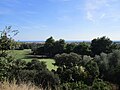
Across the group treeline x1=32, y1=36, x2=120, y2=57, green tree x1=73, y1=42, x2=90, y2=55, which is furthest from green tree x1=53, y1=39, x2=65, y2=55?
green tree x1=73, y1=42, x2=90, y2=55

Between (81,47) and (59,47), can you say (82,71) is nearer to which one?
(81,47)

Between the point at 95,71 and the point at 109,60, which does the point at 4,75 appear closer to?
the point at 95,71

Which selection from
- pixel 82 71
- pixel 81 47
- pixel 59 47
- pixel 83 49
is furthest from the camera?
pixel 59 47

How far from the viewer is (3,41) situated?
316 inches

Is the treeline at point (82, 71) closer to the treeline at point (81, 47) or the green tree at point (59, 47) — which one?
the treeline at point (81, 47)

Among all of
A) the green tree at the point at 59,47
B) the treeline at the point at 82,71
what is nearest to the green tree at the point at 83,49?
the treeline at the point at 82,71

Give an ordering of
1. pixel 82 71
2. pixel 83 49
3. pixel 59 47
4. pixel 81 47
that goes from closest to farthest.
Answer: pixel 82 71
pixel 83 49
pixel 81 47
pixel 59 47

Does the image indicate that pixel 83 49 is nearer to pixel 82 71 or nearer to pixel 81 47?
pixel 81 47

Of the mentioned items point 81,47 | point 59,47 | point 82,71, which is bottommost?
point 82,71

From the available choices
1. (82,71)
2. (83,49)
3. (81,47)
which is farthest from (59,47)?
(82,71)

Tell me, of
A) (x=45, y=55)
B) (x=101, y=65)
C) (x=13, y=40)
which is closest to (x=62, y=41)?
(x=45, y=55)

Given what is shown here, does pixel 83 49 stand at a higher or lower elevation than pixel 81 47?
lower

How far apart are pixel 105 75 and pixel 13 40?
3609 centimetres

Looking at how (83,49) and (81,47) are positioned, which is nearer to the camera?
(83,49)
